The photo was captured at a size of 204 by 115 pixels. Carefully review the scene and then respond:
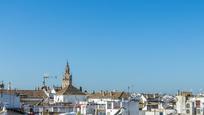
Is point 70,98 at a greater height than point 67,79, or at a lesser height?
lesser

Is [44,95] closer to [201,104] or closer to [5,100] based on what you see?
[201,104]

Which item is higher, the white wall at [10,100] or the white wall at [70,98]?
the white wall at [10,100]

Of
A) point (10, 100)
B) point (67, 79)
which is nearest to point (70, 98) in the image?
point (67, 79)

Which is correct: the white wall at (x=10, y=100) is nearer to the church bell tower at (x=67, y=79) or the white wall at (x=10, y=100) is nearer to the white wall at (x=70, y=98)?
the white wall at (x=70, y=98)

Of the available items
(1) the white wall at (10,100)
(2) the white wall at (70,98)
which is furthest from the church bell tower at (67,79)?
(1) the white wall at (10,100)

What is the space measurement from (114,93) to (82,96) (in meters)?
8.28

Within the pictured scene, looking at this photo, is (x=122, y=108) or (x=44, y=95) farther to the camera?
(x=44, y=95)

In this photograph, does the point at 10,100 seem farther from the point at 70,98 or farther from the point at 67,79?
the point at 67,79

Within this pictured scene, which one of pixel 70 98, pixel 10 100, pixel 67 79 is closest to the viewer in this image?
pixel 10 100

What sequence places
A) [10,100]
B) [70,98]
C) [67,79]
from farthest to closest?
[67,79] < [70,98] < [10,100]

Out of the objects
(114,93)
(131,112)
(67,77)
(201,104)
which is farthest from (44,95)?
(131,112)

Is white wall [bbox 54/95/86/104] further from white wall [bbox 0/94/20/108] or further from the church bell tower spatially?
white wall [bbox 0/94/20/108]

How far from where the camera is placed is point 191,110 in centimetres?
7781

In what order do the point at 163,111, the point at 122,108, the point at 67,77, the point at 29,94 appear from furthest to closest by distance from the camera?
the point at 67,77
the point at 29,94
the point at 163,111
the point at 122,108
